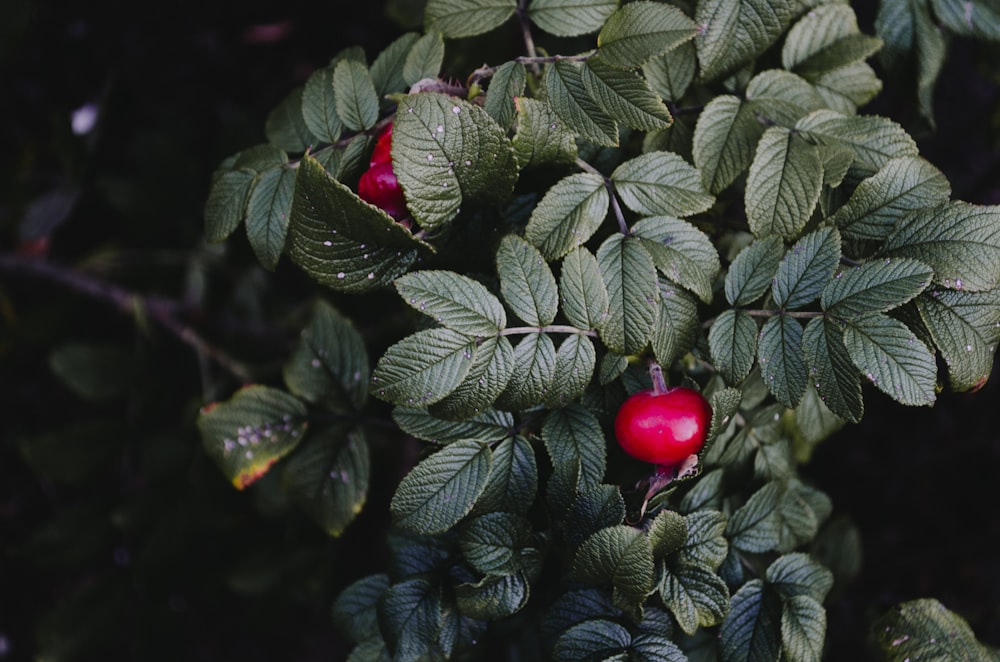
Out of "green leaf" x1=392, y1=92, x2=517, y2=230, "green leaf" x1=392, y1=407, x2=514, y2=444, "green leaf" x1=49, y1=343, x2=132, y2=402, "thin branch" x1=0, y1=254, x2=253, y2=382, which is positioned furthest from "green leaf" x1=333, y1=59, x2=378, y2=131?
"green leaf" x1=49, y1=343, x2=132, y2=402

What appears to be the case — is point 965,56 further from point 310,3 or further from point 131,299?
point 131,299

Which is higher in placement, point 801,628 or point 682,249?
point 682,249

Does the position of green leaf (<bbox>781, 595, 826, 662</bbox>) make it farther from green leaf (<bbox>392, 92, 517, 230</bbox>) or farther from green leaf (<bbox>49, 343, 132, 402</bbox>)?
green leaf (<bbox>49, 343, 132, 402</bbox>)

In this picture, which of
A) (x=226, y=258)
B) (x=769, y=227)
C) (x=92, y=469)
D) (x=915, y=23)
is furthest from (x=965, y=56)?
(x=92, y=469)

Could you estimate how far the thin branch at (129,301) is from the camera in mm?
1593

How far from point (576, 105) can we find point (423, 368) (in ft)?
1.08

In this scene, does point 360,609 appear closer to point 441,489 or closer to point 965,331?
point 441,489

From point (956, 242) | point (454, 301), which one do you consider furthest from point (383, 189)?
point (956, 242)

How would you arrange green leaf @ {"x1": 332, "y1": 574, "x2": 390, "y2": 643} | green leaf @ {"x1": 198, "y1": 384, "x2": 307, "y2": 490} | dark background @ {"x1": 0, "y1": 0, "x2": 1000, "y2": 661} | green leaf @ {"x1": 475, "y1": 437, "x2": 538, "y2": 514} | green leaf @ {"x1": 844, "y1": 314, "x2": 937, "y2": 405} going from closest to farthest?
green leaf @ {"x1": 844, "y1": 314, "x2": 937, "y2": 405}, green leaf @ {"x1": 475, "y1": 437, "x2": 538, "y2": 514}, green leaf @ {"x1": 332, "y1": 574, "x2": 390, "y2": 643}, green leaf @ {"x1": 198, "y1": 384, "x2": 307, "y2": 490}, dark background @ {"x1": 0, "y1": 0, "x2": 1000, "y2": 661}

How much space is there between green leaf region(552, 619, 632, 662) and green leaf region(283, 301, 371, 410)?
460 mm

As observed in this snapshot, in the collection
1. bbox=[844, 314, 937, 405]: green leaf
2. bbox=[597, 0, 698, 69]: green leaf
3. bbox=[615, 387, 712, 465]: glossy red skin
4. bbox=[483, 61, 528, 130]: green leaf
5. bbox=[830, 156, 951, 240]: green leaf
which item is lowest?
bbox=[615, 387, 712, 465]: glossy red skin

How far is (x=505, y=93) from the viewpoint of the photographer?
83cm

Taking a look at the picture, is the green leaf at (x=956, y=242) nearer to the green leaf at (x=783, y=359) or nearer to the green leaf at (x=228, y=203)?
the green leaf at (x=783, y=359)

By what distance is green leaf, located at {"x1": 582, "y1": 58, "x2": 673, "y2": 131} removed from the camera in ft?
2.70
